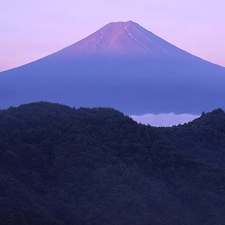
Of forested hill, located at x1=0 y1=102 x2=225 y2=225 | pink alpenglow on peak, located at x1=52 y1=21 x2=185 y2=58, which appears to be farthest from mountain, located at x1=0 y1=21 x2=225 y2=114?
forested hill, located at x1=0 y1=102 x2=225 y2=225

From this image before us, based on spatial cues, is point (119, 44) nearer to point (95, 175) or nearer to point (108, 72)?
point (108, 72)

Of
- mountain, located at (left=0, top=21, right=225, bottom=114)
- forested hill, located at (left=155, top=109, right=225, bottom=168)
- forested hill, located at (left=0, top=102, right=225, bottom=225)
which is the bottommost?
forested hill, located at (left=0, top=102, right=225, bottom=225)

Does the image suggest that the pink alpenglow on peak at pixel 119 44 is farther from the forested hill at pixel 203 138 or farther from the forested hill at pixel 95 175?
the forested hill at pixel 95 175

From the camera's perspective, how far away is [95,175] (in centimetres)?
1155

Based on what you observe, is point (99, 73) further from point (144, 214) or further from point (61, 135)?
point (144, 214)

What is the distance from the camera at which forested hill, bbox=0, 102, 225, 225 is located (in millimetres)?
10273

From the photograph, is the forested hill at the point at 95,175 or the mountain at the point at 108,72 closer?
the forested hill at the point at 95,175

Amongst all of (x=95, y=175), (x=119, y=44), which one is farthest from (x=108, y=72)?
(x=95, y=175)

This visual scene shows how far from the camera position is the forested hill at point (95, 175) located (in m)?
10.3

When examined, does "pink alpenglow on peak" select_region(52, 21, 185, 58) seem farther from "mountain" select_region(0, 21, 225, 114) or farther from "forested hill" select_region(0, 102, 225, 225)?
"forested hill" select_region(0, 102, 225, 225)

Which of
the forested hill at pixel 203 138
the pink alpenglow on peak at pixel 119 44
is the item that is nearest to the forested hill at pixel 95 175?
the forested hill at pixel 203 138

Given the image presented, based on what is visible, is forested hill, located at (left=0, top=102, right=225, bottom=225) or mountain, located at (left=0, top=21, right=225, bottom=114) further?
mountain, located at (left=0, top=21, right=225, bottom=114)

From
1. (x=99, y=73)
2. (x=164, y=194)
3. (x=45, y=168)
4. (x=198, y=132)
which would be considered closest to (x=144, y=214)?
(x=164, y=194)

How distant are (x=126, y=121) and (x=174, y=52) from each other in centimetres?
1705
